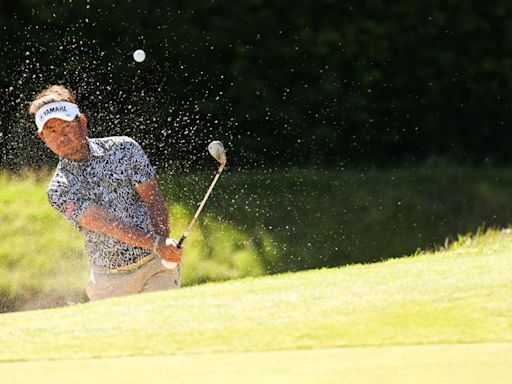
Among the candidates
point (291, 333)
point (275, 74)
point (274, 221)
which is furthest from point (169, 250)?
point (275, 74)

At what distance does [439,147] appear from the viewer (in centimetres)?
815

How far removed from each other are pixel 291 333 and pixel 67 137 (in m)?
1.66

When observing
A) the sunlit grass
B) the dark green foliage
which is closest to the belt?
the sunlit grass

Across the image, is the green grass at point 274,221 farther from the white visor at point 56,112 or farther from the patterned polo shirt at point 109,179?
the white visor at point 56,112

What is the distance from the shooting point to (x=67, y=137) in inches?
191

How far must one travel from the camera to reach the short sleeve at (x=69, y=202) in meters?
4.77

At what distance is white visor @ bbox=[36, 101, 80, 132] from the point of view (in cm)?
484

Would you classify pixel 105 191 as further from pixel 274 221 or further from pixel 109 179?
pixel 274 221

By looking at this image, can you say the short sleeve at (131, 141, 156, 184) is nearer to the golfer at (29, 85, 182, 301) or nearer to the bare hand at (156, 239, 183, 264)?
the golfer at (29, 85, 182, 301)

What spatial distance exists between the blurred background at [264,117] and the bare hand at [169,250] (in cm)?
182

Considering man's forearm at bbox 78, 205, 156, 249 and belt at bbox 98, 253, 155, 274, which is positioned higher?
man's forearm at bbox 78, 205, 156, 249

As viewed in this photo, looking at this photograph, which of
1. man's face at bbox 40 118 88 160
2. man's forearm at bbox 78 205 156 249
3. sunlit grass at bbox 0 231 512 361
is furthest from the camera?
man's face at bbox 40 118 88 160

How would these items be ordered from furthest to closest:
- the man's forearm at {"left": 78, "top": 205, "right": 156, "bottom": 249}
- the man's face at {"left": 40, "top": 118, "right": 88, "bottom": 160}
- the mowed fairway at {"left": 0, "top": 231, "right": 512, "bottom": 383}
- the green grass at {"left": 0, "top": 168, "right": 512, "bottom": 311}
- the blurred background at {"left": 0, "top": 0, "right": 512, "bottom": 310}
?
the blurred background at {"left": 0, "top": 0, "right": 512, "bottom": 310}
the green grass at {"left": 0, "top": 168, "right": 512, "bottom": 311}
the man's face at {"left": 40, "top": 118, "right": 88, "bottom": 160}
the man's forearm at {"left": 78, "top": 205, "right": 156, "bottom": 249}
the mowed fairway at {"left": 0, "top": 231, "right": 512, "bottom": 383}

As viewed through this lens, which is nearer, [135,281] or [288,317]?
[288,317]
